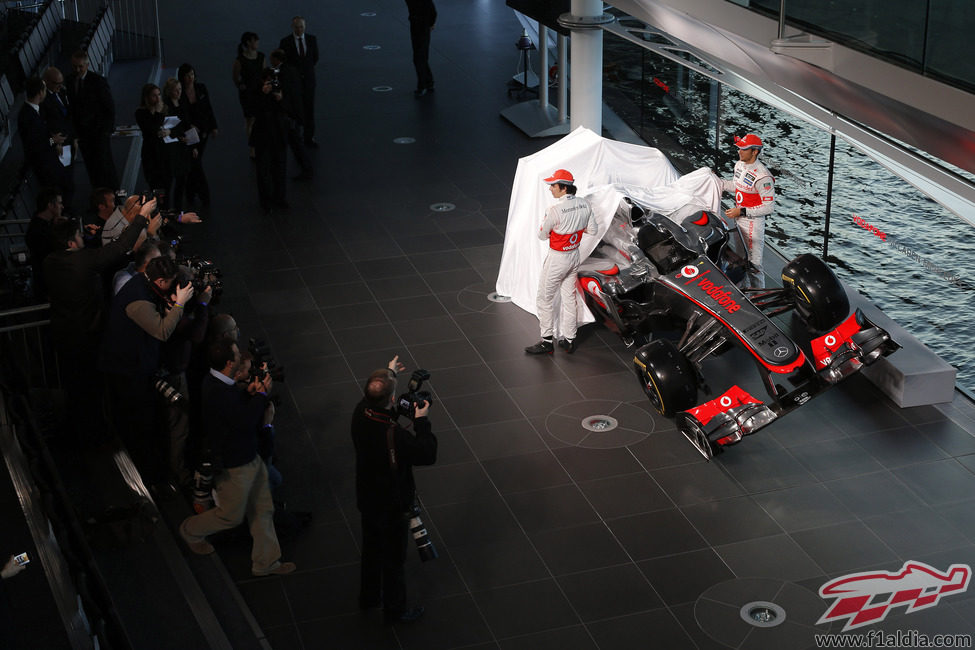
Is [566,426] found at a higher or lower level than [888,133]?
lower

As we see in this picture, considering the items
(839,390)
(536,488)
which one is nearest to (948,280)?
(839,390)

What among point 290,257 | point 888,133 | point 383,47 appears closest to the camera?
point 888,133

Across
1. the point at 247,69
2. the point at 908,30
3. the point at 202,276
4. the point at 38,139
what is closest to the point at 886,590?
the point at 908,30

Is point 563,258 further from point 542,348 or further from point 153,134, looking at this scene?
point 153,134

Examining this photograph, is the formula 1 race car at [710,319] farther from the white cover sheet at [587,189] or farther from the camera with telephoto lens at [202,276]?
the camera with telephoto lens at [202,276]

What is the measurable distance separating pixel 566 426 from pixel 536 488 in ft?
3.13

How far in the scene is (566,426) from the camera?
9602 mm

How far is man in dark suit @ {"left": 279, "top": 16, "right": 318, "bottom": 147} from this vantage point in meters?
16.0

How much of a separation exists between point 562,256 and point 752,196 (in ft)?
6.81

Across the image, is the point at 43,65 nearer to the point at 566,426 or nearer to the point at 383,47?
the point at 383,47

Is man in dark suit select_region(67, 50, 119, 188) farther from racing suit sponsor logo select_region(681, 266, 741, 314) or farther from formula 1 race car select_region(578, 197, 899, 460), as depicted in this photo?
racing suit sponsor logo select_region(681, 266, 741, 314)

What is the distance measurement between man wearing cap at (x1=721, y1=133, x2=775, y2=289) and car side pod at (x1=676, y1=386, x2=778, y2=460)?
2243 mm

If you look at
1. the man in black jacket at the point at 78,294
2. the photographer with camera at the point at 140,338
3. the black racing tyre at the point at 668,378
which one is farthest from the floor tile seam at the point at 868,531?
the man in black jacket at the point at 78,294

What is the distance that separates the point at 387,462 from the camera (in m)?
6.74
